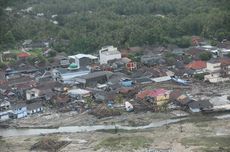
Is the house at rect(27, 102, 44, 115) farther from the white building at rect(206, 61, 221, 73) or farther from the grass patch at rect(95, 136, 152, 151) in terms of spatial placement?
the white building at rect(206, 61, 221, 73)

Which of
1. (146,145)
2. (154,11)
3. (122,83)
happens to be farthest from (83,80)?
(154,11)

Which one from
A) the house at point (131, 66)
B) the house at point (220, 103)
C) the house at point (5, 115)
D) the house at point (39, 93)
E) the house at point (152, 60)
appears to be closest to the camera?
the house at point (220, 103)

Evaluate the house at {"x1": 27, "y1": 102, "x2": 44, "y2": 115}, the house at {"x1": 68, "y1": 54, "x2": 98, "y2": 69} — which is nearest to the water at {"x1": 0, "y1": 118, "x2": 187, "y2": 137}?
the house at {"x1": 27, "y1": 102, "x2": 44, "y2": 115}

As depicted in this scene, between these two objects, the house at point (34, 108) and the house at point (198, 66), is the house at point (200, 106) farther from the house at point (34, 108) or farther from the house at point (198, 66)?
the house at point (34, 108)

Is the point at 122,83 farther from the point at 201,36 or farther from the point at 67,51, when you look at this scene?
the point at 201,36

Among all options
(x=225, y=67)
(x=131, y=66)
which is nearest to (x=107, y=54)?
(x=131, y=66)

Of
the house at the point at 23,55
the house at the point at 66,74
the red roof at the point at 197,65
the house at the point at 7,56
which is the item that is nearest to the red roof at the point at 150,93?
the red roof at the point at 197,65
